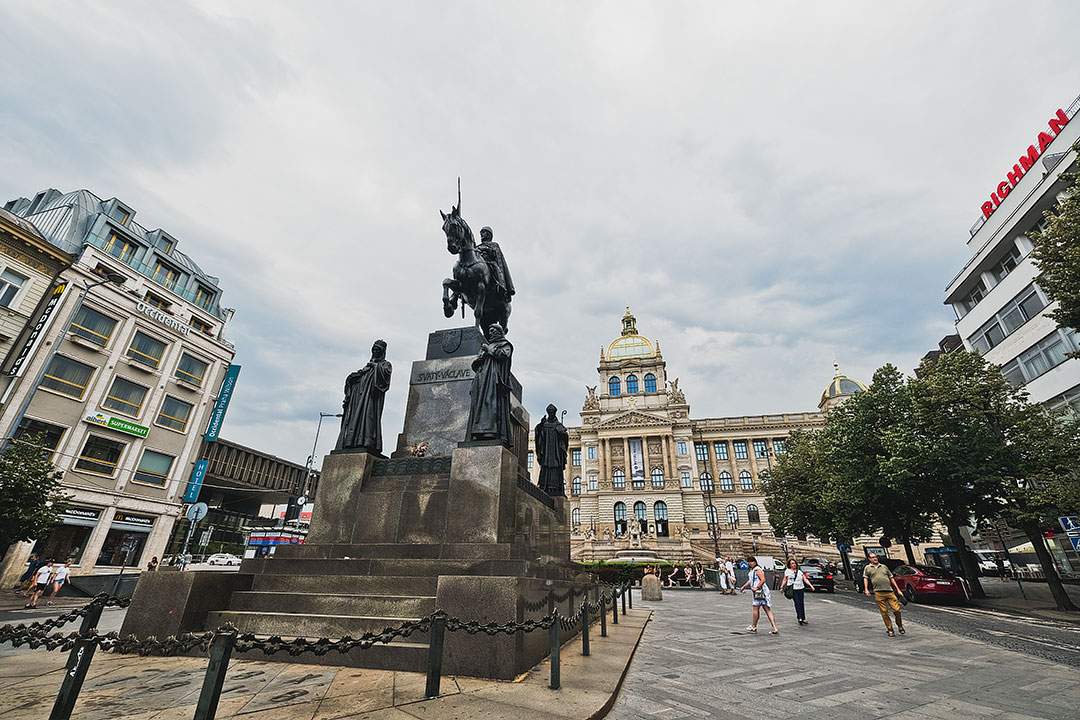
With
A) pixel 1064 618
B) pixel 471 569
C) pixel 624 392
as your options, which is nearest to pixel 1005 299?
pixel 1064 618

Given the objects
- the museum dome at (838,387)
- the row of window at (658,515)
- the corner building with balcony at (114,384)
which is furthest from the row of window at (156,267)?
the museum dome at (838,387)

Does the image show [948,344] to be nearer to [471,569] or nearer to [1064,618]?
[1064,618]

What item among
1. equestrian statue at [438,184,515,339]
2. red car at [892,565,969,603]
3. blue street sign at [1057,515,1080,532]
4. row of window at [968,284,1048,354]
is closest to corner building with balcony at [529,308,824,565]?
row of window at [968,284,1048,354]

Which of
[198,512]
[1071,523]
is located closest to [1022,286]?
[1071,523]

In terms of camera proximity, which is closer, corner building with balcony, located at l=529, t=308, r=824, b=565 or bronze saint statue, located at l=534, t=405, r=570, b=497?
bronze saint statue, located at l=534, t=405, r=570, b=497

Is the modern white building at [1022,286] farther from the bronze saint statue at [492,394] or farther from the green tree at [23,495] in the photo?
the green tree at [23,495]

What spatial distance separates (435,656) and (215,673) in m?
1.92

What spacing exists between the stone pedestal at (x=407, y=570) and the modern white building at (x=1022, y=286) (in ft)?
90.2

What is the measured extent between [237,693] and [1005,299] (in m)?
40.2

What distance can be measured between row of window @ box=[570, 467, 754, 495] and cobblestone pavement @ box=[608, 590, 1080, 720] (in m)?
59.0

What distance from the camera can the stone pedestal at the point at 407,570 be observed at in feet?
18.4

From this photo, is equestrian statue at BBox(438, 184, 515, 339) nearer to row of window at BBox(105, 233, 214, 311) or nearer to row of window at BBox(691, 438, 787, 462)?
row of window at BBox(105, 233, 214, 311)

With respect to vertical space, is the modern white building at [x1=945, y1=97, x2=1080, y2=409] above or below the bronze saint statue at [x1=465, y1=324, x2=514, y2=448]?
above

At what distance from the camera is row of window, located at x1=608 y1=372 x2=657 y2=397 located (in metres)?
77.2
